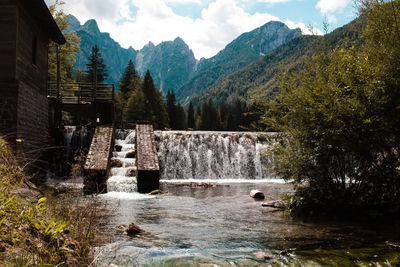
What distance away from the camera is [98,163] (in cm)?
1297

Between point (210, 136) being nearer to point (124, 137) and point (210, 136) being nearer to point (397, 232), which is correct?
point (124, 137)

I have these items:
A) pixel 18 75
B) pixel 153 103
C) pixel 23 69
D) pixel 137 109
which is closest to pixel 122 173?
pixel 18 75

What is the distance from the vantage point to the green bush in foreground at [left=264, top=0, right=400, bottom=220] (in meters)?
6.48

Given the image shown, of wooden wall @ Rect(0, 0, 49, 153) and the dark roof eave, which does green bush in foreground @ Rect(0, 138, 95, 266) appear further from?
the dark roof eave

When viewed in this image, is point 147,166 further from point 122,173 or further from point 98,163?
point 98,163

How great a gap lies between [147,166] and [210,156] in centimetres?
779

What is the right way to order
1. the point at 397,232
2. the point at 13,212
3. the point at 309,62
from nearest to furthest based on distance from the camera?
the point at 13,212
the point at 397,232
the point at 309,62

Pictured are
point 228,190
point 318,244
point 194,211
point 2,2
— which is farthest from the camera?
point 228,190

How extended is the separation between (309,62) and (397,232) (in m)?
4.27

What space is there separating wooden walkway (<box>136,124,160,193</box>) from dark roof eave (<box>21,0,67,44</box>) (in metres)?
6.98

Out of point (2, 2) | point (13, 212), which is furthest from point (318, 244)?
point (2, 2)

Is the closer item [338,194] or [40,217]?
[40,217]

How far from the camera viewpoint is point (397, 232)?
6172 millimetres

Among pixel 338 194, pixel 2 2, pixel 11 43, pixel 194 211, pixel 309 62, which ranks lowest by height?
pixel 194 211
